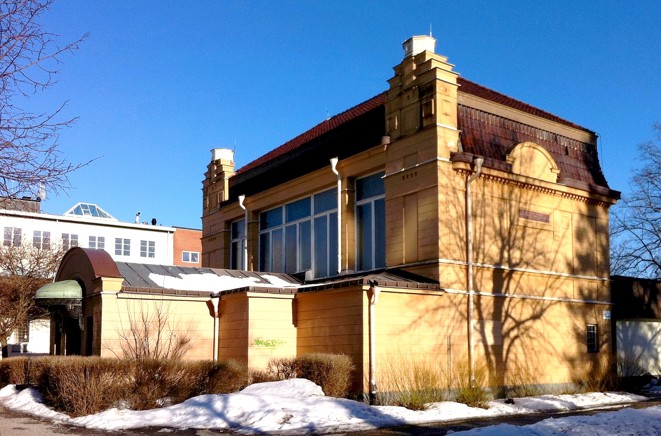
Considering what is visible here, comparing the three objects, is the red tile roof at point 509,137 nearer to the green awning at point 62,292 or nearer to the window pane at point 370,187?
the window pane at point 370,187

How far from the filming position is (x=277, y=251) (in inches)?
1077

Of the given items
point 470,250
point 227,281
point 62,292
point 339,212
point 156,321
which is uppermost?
point 339,212

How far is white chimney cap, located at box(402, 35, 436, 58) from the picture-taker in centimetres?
2097

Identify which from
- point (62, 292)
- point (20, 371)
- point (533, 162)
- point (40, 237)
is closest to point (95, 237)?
point (40, 237)

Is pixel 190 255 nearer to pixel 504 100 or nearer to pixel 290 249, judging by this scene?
pixel 290 249

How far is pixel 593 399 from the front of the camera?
768 inches

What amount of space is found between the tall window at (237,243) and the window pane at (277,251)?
228cm

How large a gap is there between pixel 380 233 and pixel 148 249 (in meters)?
41.9

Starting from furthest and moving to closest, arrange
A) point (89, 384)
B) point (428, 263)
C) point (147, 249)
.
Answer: point (147, 249)
point (428, 263)
point (89, 384)

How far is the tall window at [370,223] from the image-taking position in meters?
21.9

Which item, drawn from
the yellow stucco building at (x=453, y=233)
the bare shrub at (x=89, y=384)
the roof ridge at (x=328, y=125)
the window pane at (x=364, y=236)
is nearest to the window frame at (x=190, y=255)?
the roof ridge at (x=328, y=125)

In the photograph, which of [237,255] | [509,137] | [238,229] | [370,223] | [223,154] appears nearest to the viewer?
[509,137]

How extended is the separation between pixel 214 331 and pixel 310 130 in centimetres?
1272

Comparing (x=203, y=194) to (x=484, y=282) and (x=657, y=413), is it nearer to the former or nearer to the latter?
(x=484, y=282)
